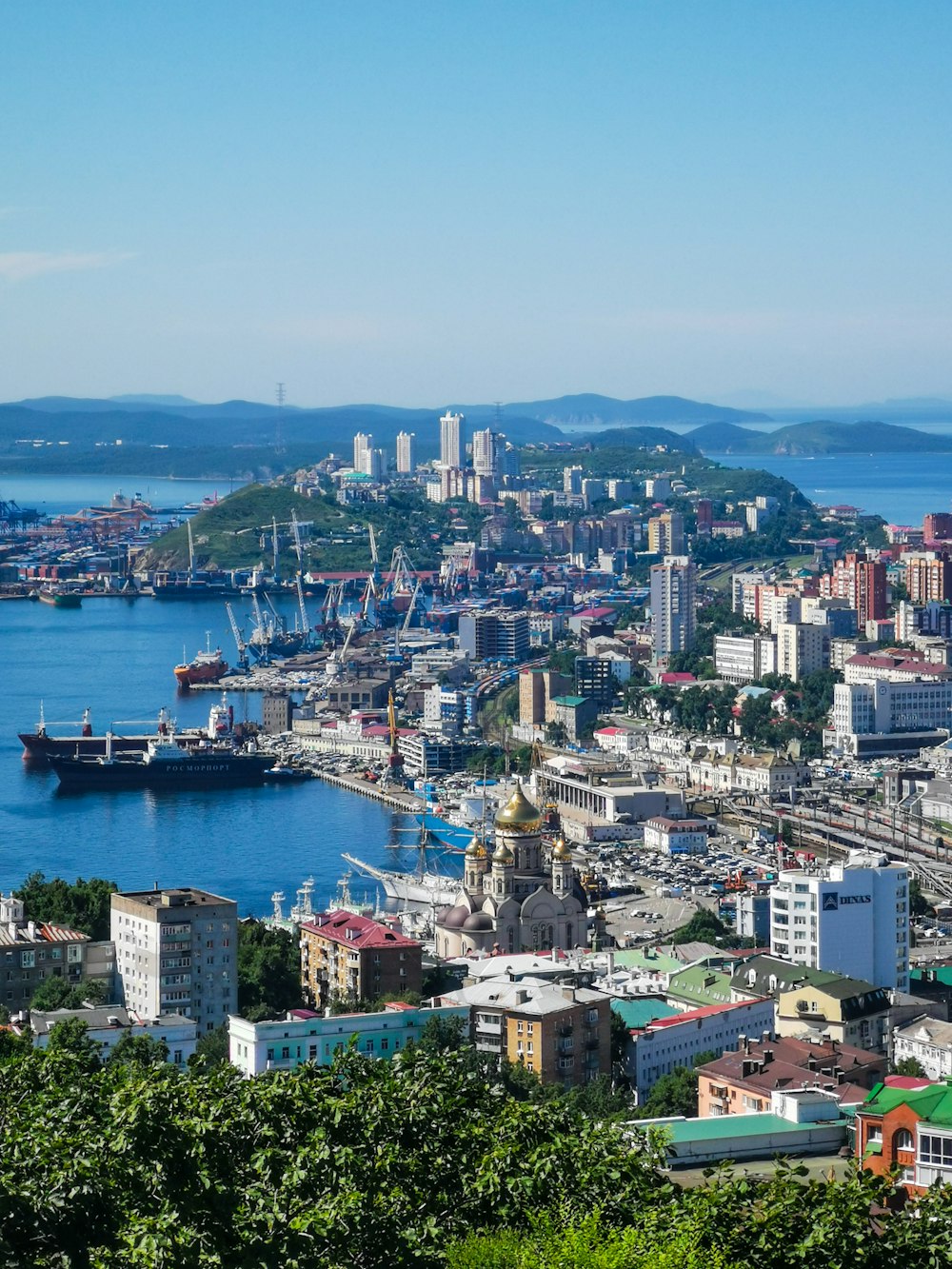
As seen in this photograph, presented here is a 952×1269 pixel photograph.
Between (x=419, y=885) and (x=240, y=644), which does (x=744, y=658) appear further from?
(x=419, y=885)

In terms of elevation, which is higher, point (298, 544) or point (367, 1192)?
point (367, 1192)

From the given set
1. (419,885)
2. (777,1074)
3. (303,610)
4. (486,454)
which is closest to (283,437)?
(486,454)

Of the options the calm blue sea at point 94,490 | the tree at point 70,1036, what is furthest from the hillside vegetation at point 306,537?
the tree at point 70,1036

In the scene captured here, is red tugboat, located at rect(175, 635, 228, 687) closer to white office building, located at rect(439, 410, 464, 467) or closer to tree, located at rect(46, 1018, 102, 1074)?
tree, located at rect(46, 1018, 102, 1074)

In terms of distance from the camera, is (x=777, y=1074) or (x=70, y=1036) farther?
(x=70, y=1036)

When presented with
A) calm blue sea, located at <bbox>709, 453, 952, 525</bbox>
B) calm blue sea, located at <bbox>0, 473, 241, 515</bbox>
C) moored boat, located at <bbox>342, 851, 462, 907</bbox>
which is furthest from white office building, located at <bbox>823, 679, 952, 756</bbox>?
calm blue sea, located at <bbox>0, 473, 241, 515</bbox>

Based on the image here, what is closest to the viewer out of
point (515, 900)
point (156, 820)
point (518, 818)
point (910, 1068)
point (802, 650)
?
point (910, 1068)

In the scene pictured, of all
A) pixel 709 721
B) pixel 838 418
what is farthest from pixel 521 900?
pixel 838 418
